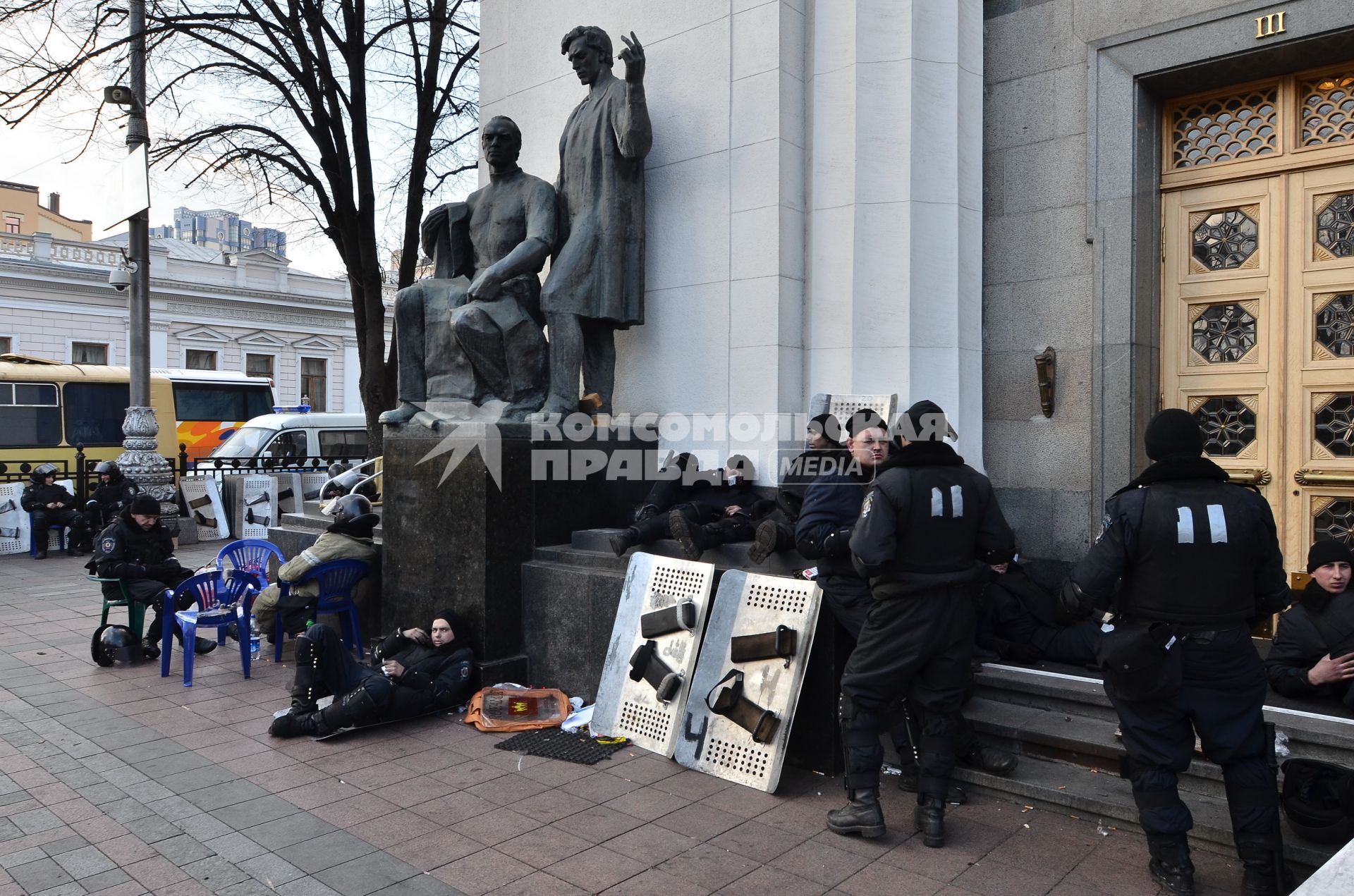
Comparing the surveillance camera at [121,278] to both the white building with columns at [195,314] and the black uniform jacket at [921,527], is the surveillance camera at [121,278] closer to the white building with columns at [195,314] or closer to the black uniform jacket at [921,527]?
the black uniform jacket at [921,527]

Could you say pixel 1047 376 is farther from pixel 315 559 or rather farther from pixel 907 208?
pixel 315 559

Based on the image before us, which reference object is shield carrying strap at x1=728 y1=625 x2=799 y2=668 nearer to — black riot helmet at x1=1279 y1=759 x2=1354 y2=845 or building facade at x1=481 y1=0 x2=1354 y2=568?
black riot helmet at x1=1279 y1=759 x2=1354 y2=845

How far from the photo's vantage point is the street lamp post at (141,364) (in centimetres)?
1414

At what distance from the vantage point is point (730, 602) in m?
5.44

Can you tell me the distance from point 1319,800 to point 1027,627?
191cm

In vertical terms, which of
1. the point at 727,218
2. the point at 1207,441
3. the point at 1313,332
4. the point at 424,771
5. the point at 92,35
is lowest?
the point at 424,771

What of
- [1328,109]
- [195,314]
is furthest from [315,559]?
[195,314]

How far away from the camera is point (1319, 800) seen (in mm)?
3844

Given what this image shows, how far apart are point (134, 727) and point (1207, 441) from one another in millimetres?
7049

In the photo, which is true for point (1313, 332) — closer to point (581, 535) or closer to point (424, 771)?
point (581, 535)

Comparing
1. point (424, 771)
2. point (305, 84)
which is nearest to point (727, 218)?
point (424, 771)

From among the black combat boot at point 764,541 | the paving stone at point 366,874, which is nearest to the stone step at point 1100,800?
the black combat boot at point 764,541

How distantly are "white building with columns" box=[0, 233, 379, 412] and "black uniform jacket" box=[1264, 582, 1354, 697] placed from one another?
34.4 meters

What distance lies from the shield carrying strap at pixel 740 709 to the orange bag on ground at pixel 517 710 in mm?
1218
